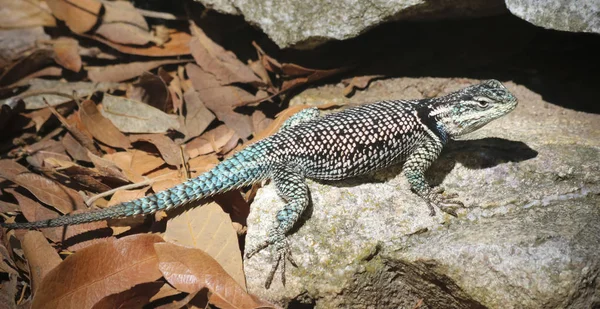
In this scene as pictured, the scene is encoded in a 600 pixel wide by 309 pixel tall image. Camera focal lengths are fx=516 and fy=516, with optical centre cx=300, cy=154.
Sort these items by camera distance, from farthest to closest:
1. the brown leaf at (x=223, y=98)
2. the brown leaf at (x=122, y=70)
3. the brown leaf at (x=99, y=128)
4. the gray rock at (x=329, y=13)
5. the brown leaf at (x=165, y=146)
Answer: the brown leaf at (x=122, y=70)
the brown leaf at (x=223, y=98)
the brown leaf at (x=99, y=128)
the brown leaf at (x=165, y=146)
the gray rock at (x=329, y=13)

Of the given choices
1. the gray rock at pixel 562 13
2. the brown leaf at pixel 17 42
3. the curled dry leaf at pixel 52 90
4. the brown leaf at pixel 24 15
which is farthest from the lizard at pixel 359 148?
the brown leaf at pixel 24 15

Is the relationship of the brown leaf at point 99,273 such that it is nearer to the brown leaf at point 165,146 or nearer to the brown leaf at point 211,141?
the brown leaf at point 165,146

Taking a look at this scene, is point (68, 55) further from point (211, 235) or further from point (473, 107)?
point (473, 107)

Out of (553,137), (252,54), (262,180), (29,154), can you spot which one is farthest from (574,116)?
(29,154)

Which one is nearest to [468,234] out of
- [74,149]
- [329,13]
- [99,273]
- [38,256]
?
[329,13]

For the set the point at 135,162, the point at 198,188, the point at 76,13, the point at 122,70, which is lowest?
the point at 135,162

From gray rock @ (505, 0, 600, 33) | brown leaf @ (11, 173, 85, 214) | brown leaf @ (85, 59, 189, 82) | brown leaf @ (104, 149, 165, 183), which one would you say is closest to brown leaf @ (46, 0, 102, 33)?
brown leaf @ (85, 59, 189, 82)

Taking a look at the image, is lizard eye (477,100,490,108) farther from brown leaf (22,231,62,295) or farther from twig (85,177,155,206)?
brown leaf (22,231,62,295)
